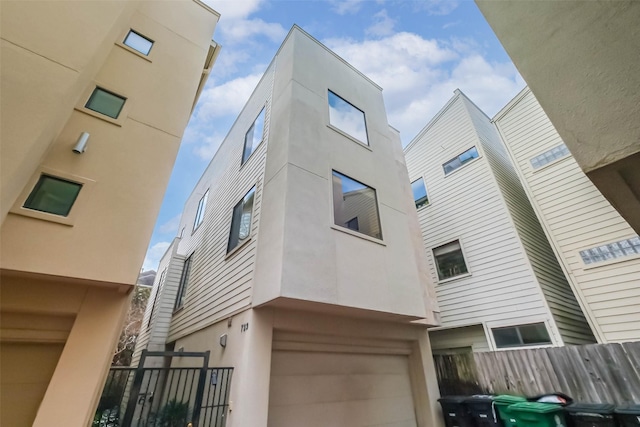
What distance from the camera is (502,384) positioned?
5.80 m

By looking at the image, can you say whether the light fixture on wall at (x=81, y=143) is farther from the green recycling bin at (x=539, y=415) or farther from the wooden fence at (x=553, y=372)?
the wooden fence at (x=553, y=372)

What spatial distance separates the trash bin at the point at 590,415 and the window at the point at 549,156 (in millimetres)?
6606

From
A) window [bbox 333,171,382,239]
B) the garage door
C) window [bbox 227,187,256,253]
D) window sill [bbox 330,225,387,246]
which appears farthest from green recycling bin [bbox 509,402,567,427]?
window [bbox 227,187,256,253]

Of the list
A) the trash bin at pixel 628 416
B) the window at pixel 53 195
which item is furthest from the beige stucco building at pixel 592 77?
the window at pixel 53 195

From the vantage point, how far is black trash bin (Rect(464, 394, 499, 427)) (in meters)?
4.96

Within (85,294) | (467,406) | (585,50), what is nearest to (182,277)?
(85,294)

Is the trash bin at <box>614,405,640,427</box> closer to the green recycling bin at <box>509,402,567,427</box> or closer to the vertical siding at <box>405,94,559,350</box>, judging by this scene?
the green recycling bin at <box>509,402,567,427</box>

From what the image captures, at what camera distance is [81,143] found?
3.80 meters

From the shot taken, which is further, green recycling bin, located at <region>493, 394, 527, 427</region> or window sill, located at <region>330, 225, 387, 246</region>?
window sill, located at <region>330, 225, 387, 246</region>

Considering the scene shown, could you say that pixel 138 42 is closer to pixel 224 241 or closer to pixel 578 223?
pixel 224 241

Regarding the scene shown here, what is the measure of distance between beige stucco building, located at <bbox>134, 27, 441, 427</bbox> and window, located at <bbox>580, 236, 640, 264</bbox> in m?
4.20

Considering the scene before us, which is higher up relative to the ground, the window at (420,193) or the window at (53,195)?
the window at (420,193)

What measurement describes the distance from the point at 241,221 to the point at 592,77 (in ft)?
20.1

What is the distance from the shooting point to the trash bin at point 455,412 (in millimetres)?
5226
